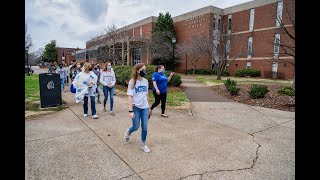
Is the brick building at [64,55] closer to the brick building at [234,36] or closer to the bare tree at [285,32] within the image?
the brick building at [234,36]

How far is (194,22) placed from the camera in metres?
41.6

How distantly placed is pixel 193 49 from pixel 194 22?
883cm

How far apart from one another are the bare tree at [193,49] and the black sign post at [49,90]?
83.7 ft

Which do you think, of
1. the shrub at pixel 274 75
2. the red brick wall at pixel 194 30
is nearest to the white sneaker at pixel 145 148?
the shrub at pixel 274 75

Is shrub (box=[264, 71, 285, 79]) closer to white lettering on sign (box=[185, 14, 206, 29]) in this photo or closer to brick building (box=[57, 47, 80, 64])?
white lettering on sign (box=[185, 14, 206, 29])

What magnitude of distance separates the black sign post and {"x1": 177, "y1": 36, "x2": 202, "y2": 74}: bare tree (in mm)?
25522

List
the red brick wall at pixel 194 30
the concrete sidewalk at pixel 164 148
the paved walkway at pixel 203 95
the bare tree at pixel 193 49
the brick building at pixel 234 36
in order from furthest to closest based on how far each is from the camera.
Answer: the red brick wall at pixel 194 30 → the bare tree at pixel 193 49 → the brick building at pixel 234 36 → the paved walkway at pixel 203 95 → the concrete sidewalk at pixel 164 148

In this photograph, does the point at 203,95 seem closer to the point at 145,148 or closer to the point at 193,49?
the point at 145,148

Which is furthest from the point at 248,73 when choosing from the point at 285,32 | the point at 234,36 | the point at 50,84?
the point at 50,84

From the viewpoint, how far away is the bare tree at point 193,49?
3367cm

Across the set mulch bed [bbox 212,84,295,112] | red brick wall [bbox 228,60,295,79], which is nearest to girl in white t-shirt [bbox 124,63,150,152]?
mulch bed [bbox 212,84,295,112]
